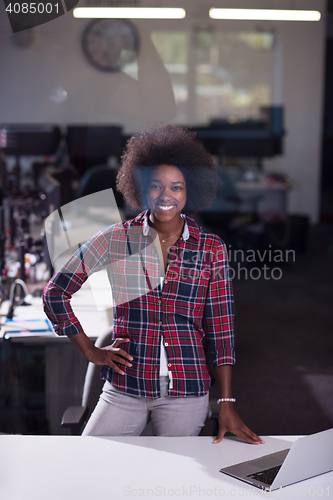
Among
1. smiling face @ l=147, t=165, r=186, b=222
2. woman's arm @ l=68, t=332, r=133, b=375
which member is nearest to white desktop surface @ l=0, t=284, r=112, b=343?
woman's arm @ l=68, t=332, r=133, b=375

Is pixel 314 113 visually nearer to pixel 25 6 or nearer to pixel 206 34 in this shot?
pixel 206 34

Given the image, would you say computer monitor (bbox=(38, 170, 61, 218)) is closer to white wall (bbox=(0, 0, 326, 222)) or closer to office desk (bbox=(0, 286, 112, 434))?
white wall (bbox=(0, 0, 326, 222))

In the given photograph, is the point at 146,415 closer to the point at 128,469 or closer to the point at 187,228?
the point at 128,469

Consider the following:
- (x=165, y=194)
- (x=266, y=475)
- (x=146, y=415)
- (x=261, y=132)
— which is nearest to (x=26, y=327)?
(x=146, y=415)

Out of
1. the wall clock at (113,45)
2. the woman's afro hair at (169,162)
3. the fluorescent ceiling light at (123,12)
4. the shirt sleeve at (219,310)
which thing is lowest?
the shirt sleeve at (219,310)

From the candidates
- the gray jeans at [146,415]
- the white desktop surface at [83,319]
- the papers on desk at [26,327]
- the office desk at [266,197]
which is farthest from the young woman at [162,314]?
the office desk at [266,197]

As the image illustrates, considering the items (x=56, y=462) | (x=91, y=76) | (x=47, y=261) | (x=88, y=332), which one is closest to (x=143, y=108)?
(x=91, y=76)

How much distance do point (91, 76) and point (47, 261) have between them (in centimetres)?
90

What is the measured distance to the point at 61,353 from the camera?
230cm

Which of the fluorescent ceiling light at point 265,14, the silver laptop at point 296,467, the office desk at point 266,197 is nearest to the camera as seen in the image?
the silver laptop at point 296,467

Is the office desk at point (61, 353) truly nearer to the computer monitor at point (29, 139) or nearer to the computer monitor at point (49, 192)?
the computer monitor at point (49, 192)

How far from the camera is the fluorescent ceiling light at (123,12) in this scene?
2264mm

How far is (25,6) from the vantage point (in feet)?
6.98

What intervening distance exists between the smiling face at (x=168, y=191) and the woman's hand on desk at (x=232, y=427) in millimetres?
635
